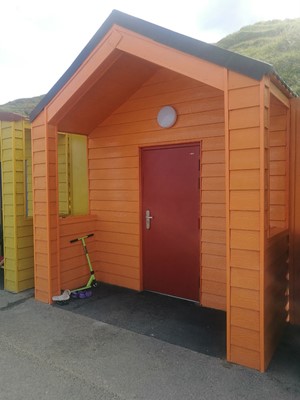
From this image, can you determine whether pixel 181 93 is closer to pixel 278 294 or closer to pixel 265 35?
pixel 278 294

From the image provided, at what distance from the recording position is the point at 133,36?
11.2 ft

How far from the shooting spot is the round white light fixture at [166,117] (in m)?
4.34

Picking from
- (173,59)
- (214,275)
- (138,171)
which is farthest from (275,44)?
(214,275)

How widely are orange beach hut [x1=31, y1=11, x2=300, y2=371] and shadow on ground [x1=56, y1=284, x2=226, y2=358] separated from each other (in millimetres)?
222

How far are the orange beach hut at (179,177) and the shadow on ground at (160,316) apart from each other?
22cm

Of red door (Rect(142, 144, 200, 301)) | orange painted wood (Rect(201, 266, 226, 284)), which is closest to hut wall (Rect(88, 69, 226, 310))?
orange painted wood (Rect(201, 266, 226, 284))

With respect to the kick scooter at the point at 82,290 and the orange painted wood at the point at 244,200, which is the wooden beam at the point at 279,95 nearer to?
the orange painted wood at the point at 244,200

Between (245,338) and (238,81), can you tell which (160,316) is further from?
(238,81)

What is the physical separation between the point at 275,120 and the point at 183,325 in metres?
2.58

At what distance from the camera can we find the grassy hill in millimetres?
15248

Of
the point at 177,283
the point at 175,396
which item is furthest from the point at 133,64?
the point at 175,396

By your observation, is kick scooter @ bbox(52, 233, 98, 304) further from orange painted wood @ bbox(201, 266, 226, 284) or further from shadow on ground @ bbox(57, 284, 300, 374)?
orange painted wood @ bbox(201, 266, 226, 284)

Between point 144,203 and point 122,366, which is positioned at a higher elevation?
point 144,203

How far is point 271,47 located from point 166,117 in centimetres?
1865
